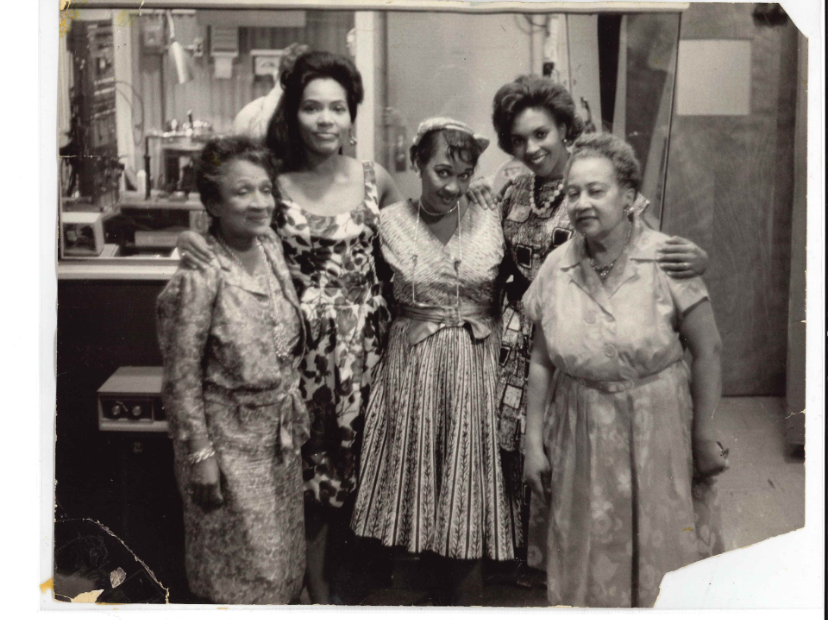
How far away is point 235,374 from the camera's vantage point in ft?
7.13

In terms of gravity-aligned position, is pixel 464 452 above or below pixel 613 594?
above

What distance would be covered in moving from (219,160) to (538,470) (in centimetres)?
119

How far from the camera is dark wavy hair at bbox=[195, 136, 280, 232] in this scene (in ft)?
7.16

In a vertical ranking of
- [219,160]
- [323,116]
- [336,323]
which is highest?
[323,116]

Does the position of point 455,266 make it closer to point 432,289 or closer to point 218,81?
point 432,289

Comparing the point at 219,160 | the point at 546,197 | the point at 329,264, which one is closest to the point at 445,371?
the point at 329,264

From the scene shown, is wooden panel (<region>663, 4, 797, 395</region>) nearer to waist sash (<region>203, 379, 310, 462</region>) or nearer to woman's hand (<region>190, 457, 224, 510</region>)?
waist sash (<region>203, 379, 310, 462</region>)

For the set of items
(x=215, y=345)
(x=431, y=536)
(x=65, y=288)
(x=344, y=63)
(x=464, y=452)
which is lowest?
(x=431, y=536)

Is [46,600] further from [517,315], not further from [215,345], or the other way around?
[517,315]

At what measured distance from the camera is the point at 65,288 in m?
2.29

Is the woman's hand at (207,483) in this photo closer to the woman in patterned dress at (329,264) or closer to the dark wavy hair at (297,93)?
the woman in patterned dress at (329,264)

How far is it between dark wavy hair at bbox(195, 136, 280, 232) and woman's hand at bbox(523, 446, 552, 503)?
3.22ft

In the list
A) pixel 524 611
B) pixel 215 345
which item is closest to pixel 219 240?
pixel 215 345

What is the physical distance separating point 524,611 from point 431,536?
1.09 feet
